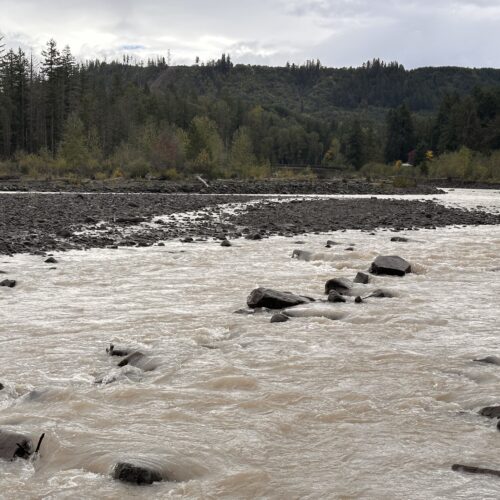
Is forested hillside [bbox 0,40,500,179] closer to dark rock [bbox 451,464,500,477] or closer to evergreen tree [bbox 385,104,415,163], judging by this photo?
evergreen tree [bbox 385,104,415,163]

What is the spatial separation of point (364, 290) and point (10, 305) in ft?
19.5

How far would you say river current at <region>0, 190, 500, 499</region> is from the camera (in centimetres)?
473

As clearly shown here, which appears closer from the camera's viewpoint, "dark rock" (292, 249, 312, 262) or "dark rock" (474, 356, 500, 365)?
"dark rock" (474, 356, 500, 365)

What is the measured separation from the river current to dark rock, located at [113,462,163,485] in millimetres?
75

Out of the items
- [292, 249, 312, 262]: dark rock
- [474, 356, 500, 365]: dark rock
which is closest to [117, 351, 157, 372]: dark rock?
[474, 356, 500, 365]: dark rock

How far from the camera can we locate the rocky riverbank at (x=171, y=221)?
18266 mm

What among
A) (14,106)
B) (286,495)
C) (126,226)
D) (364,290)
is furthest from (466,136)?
(286,495)

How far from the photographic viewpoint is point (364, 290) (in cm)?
1171

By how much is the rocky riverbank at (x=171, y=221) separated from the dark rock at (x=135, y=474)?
38.5 ft

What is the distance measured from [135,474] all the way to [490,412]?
10.5 ft

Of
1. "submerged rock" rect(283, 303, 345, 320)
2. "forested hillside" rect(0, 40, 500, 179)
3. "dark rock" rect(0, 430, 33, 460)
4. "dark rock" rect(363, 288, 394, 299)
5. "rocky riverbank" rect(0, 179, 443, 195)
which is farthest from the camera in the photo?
"forested hillside" rect(0, 40, 500, 179)

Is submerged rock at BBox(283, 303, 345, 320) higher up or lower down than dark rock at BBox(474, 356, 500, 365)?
lower down

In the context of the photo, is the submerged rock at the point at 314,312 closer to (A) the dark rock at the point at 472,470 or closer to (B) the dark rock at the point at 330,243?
(A) the dark rock at the point at 472,470

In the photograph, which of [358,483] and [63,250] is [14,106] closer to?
[63,250]
